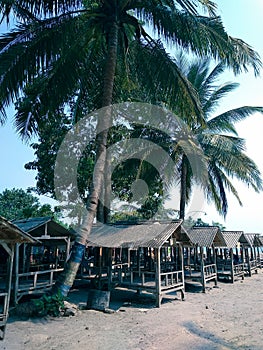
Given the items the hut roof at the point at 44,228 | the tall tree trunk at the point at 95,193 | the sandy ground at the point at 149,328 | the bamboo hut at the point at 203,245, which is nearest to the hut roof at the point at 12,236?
the tall tree trunk at the point at 95,193

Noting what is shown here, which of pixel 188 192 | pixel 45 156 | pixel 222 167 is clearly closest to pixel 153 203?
pixel 188 192

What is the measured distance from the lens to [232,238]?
20.0 metres

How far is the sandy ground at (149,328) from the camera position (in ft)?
24.3

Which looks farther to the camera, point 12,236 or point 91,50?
point 91,50

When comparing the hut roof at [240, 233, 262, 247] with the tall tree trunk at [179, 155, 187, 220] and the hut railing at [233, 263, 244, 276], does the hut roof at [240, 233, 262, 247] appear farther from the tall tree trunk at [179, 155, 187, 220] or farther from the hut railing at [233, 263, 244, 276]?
the tall tree trunk at [179, 155, 187, 220]

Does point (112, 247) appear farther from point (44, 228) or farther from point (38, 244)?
point (38, 244)

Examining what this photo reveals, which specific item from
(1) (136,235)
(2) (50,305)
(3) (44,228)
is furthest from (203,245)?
(2) (50,305)

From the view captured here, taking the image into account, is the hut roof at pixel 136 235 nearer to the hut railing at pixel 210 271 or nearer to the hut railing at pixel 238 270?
the hut railing at pixel 210 271

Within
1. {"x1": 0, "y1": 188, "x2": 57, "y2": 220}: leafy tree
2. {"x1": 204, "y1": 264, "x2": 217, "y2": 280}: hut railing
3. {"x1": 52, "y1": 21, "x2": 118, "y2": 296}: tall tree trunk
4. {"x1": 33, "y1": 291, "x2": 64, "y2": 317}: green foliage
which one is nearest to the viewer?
{"x1": 33, "y1": 291, "x2": 64, "y2": 317}: green foliage

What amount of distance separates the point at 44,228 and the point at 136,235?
12.5 ft

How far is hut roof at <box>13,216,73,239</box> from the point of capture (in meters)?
12.2

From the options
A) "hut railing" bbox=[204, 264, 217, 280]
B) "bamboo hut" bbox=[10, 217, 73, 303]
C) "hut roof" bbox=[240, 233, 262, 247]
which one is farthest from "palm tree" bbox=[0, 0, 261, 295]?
"hut roof" bbox=[240, 233, 262, 247]

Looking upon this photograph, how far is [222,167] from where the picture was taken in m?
18.7

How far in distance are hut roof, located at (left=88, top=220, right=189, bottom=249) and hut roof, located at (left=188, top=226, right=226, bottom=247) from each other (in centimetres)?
156
